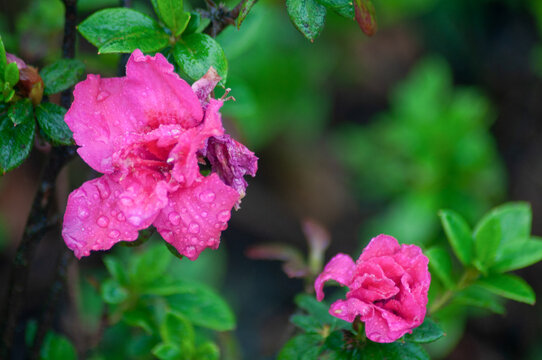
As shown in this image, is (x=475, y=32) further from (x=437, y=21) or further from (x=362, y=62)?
(x=362, y=62)

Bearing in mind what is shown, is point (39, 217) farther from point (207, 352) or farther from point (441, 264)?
point (441, 264)

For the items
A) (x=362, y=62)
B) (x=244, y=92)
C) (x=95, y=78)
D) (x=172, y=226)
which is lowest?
(x=362, y=62)

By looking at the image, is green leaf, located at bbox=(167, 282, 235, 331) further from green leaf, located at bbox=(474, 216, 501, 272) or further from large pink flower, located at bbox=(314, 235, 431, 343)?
green leaf, located at bbox=(474, 216, 501, 272)

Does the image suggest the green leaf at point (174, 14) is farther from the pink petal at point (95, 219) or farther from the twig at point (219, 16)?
the pink petal at point (95, 219)

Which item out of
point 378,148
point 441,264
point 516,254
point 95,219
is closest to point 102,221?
point 95,219

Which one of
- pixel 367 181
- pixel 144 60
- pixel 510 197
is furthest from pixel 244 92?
pixel 510 197
